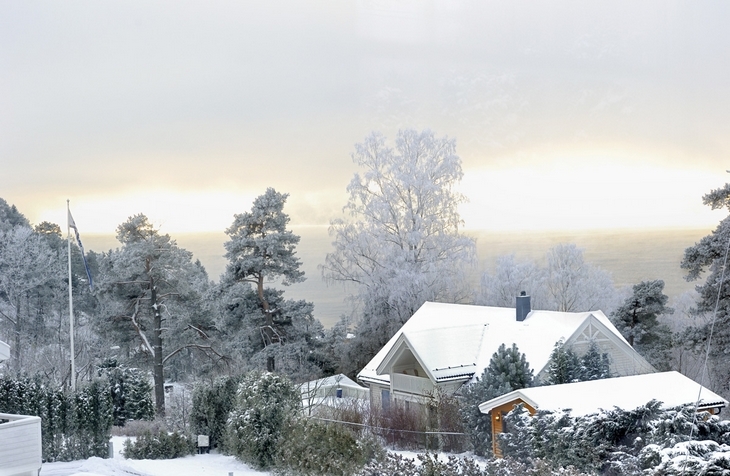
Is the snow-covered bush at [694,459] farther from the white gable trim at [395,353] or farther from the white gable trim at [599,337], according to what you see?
the white gable trim at [395,353]

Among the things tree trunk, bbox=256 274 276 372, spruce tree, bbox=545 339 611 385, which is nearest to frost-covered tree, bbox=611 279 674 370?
spruce tree, bbox=545 339 611 385

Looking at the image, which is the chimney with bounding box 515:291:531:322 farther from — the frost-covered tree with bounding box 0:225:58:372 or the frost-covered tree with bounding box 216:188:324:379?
the frost-covered tree with bounding box 0:225:58:372

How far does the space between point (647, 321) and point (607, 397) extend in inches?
223

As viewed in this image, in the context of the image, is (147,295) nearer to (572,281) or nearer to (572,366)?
(572,281)

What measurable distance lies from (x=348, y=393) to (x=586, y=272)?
470 centimetres

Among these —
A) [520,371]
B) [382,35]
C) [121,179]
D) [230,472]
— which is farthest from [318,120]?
[230,472]

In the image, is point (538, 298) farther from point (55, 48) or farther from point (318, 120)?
point (55, 48)

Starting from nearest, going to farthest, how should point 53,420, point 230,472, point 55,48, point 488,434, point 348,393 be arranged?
point 230,472
point 488,434
point 53,420
point 348,393
point 55,48

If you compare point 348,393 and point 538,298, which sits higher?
point 538,298

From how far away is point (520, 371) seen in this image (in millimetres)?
6902

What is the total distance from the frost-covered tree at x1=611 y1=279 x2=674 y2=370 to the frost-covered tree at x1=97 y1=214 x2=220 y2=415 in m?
6.42

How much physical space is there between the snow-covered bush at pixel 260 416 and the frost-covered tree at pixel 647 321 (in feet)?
18.3

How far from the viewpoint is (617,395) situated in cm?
519

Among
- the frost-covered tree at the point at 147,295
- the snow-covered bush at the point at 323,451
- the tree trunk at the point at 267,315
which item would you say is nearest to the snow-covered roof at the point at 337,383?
the tree trunk at the point at 267,315
